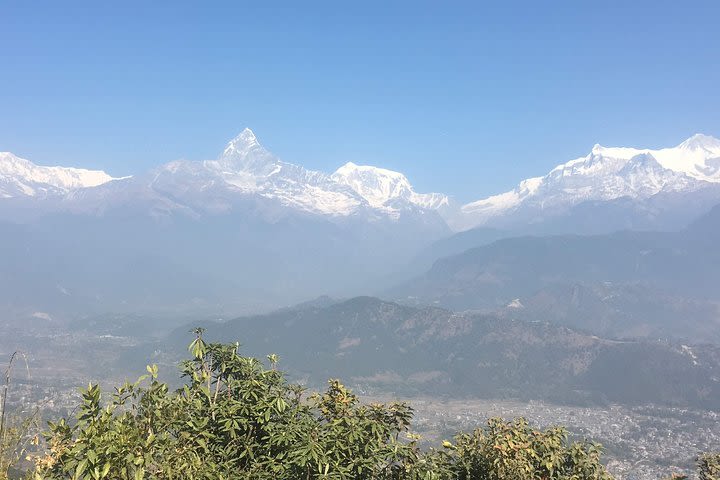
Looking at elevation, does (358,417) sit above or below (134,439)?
below

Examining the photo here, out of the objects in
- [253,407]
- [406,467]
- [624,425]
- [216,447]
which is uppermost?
[253,407]

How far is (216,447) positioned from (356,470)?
4.77 m

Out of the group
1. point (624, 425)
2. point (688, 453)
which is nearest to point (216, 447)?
point (688, 453)

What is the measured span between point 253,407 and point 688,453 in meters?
195

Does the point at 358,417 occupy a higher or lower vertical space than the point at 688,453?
higher

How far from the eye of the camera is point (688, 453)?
510 feet

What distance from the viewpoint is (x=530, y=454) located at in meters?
16.2

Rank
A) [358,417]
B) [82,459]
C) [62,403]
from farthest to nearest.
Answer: [62,403]
[358,417]
[82,459]

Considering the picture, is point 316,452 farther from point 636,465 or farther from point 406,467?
point 636,465

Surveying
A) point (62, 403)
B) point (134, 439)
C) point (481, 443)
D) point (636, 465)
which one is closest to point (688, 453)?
point (636, 465)

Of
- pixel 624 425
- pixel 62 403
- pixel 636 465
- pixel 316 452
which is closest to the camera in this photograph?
pixel 316 452

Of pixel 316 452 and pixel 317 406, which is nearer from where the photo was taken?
pixel 316 452

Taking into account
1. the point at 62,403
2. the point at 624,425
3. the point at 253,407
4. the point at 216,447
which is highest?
the point at 253,407

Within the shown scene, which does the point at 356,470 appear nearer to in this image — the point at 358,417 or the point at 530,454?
the point at 358,417
